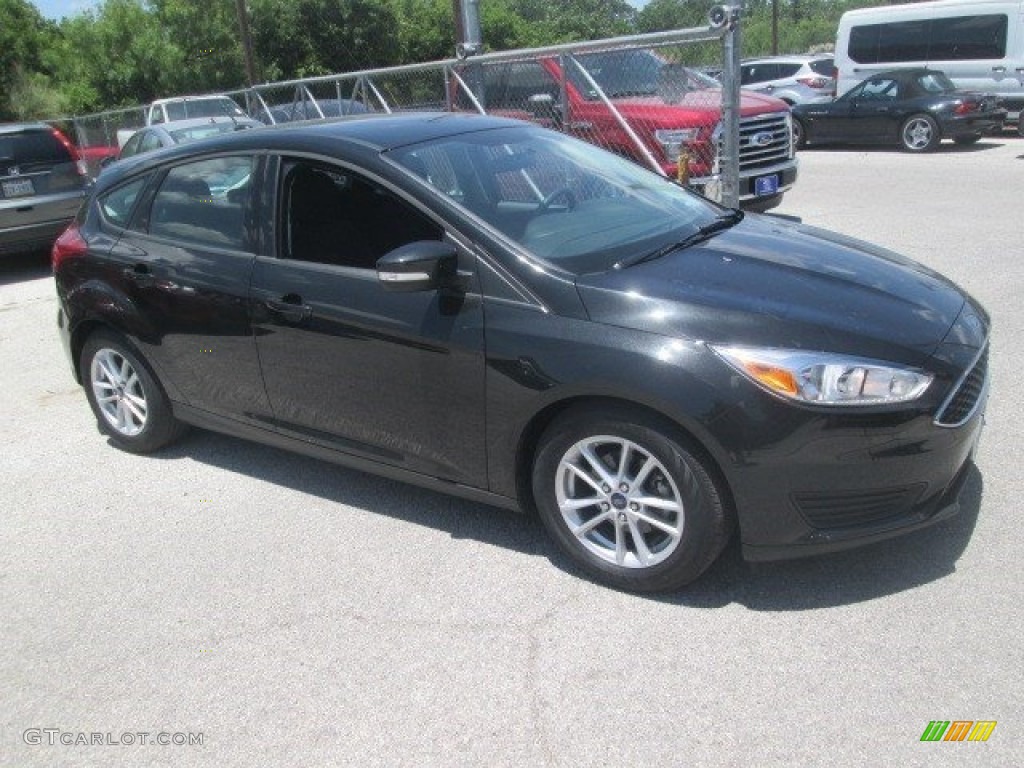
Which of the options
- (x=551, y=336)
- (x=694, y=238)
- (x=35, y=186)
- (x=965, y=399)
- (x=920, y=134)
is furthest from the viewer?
(x=920, y=134)

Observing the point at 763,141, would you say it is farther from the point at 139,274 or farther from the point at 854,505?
the point at 854,505

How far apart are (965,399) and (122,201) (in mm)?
4071

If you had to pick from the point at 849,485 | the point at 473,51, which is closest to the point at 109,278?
the point at 849,485

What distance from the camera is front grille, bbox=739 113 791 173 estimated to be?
31.3 ft

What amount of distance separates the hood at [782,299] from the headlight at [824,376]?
0.16 feet

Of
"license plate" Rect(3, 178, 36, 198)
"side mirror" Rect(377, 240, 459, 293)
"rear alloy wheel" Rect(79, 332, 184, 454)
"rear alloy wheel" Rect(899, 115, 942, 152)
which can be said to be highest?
"side mirror" Rect(377, 240, 459, 293)

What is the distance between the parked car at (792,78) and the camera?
22.4 meters

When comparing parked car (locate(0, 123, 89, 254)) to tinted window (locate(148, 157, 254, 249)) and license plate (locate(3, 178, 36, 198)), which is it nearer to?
license plate (locate(3, 178, 36, 198))

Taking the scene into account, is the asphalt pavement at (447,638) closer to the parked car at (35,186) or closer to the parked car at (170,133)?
the parked car at (35,186)

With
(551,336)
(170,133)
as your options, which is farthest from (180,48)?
(551,336)

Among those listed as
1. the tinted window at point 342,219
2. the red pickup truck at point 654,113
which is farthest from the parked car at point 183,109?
the tinted window at point 342,219

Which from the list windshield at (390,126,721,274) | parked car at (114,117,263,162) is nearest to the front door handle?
windshield at (390,126,721,274)

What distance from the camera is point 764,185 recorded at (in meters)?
9.37

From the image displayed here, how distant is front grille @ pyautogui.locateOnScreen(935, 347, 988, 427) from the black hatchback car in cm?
1
